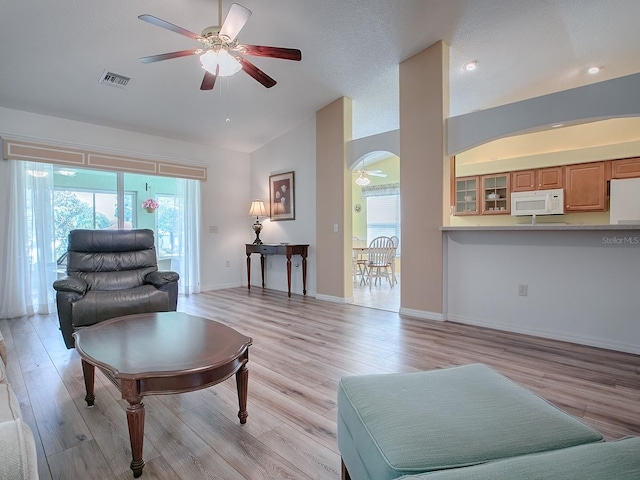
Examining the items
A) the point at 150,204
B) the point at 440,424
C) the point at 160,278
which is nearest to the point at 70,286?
the point at 160,278

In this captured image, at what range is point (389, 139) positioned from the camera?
430 centimetres

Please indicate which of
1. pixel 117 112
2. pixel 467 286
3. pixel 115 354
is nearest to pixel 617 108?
pixel 467 286

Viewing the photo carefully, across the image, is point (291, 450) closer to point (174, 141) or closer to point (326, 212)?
point (326, 212)

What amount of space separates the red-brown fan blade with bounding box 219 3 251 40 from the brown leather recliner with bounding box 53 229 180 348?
224 cm

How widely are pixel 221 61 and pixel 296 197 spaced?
3.05m

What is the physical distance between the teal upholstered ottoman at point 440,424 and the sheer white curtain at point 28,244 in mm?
4609

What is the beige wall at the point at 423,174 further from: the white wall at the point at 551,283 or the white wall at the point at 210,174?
the white wall at the point at 210,174

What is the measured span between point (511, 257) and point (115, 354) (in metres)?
3.43

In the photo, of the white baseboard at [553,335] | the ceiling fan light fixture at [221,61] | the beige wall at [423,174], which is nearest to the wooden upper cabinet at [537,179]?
the beige wall at [423,174]

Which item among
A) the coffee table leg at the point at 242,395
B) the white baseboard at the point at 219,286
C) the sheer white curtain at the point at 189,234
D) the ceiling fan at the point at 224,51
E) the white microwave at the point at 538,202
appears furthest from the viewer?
the white baseboard at the point at 219,286

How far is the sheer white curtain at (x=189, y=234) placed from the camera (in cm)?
549

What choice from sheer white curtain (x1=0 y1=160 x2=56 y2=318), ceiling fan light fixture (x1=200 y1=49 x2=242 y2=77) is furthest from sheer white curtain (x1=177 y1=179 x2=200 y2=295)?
ceiling fan light fixture (x1=200 y1=49 x2=242 y2=77)

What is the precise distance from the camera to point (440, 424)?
94cm

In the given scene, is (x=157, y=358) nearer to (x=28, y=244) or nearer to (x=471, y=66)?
(x=28, y=244)
